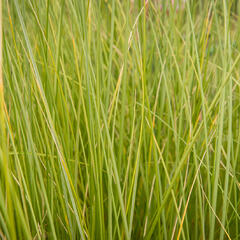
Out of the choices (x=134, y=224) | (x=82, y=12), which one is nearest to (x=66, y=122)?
(x=82, y=12)

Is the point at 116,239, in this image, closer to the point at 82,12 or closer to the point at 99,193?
the point at 99,193

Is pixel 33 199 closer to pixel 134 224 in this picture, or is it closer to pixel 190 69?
pixel 134 224

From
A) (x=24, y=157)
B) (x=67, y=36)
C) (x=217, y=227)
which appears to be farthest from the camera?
(x=67, y=36)

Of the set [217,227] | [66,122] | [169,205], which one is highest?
[66,122]

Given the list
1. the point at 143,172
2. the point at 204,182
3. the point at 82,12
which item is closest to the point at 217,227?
the point at 204,182

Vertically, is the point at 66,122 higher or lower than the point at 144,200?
higher

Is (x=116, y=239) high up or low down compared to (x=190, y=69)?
down

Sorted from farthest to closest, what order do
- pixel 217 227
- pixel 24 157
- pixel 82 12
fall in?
pixel 217 227 < pixel 24 157 < pixel 82 12

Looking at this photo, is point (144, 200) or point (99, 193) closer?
point (99, 193)

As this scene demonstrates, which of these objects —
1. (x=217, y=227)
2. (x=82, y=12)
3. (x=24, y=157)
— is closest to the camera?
(x=82, y=12)
